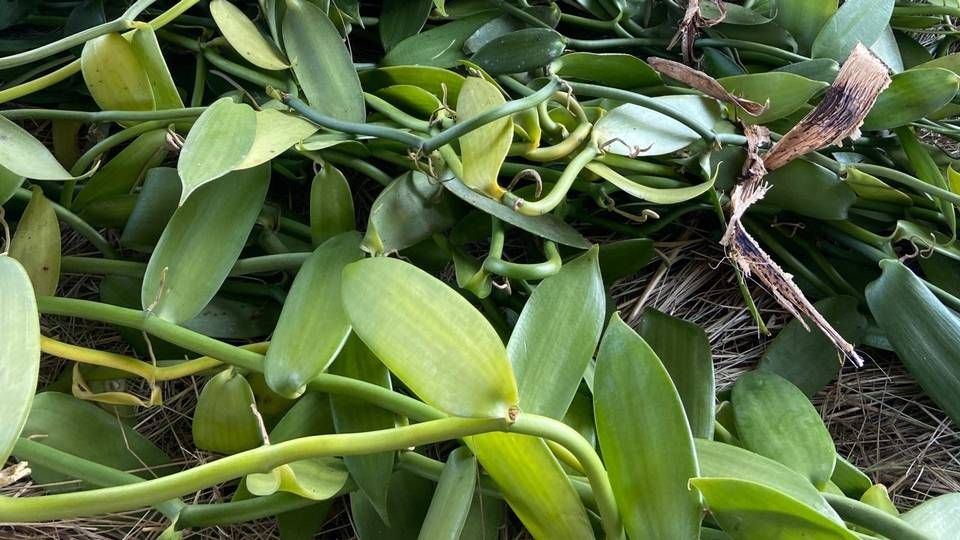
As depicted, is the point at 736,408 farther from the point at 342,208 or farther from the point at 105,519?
the point at 105,519

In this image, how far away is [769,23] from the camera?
0.85m

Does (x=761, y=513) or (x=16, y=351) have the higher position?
(x=16, y=351)

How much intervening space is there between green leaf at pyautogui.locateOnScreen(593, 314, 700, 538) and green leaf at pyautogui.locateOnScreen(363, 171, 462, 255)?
186 millimetres

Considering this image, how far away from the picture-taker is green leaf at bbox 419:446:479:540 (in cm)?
55

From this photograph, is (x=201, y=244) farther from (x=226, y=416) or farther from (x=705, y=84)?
(x=705, y=84)

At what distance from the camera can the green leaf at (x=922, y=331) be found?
72cm

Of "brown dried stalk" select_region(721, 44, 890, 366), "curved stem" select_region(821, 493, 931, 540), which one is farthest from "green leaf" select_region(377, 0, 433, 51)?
"curved stem" select_region(821, 493, 931, 540)

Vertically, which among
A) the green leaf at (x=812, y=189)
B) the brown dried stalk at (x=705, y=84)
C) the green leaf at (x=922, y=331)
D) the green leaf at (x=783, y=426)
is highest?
the brown dried stalk at (x=705, y=84)

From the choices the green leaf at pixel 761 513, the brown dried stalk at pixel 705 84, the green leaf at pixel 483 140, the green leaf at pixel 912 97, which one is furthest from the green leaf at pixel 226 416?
the green leaf at pixel 912 97

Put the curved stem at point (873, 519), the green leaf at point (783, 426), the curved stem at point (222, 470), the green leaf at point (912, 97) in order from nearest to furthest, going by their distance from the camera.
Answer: the curved stem at point (222, 470) → the curved stem at point (873, 519) → the green leaf at point (783, 426) → the green leaf at point (912, 97)

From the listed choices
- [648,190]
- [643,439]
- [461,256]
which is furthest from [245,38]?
[643,439]

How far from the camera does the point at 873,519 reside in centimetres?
55

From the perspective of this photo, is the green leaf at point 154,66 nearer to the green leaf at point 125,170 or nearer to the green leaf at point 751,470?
the green leaf at point 125,170

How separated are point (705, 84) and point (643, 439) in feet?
1.16
